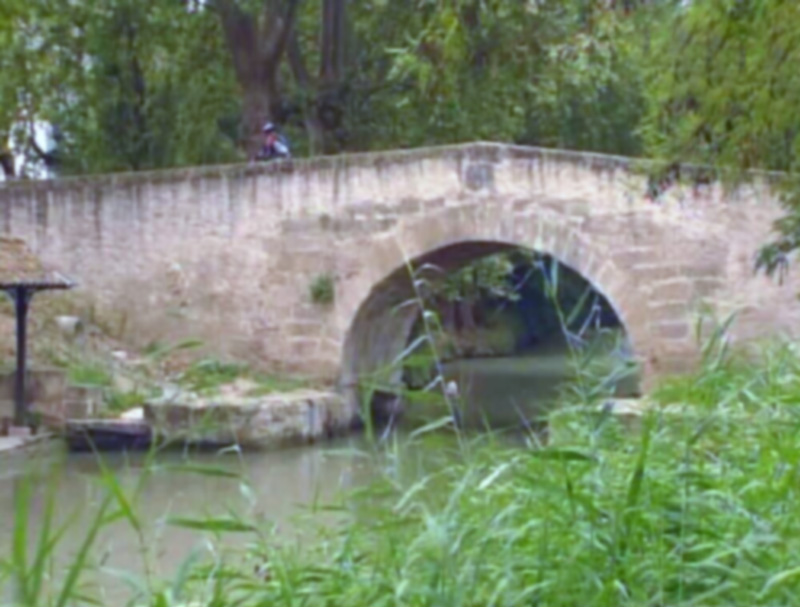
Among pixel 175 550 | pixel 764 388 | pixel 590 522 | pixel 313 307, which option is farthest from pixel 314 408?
pixel 590 522

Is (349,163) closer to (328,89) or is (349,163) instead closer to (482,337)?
(328,89)

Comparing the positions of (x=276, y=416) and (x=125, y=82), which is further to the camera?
(x=125, y=82)

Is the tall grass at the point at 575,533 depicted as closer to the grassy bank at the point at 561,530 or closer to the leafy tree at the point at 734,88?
the grassy bank at the point at 561,530

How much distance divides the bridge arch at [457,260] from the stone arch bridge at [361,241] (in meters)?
0.02

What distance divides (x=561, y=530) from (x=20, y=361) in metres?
11.4

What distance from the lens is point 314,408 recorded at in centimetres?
1597

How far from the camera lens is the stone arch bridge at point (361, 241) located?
15648 millimetres

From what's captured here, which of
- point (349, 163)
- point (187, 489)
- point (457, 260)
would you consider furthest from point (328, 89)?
point (187, 489)

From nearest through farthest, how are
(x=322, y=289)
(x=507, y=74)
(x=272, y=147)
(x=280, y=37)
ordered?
(x=322, y=289)
(x=272, y=147)
(x=507, y=74)
(x=280, y=37)

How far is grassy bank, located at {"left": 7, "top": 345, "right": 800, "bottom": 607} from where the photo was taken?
366 cm

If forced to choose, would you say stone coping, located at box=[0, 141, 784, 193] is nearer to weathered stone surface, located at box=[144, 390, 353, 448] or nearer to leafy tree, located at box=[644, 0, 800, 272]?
weathered stone surface, located at box=[144, 390, 353, 448]

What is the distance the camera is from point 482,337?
3259 cm

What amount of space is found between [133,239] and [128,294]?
601 millimetres

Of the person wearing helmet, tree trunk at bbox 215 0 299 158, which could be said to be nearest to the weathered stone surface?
the person wearing helmet
